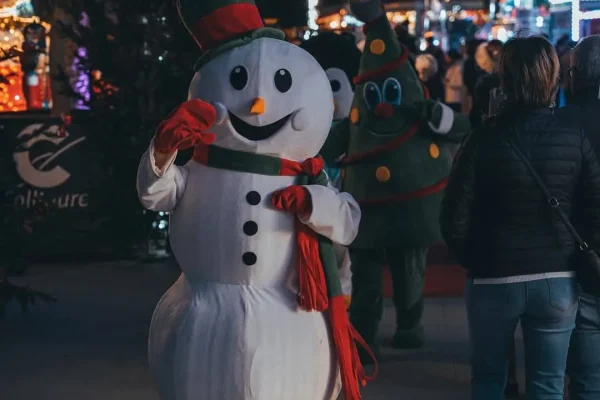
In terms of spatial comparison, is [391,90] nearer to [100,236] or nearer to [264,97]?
[264,97]

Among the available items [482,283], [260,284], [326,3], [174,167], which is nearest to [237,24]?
[174,167]

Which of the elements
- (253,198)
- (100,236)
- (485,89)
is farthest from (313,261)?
(100,236)

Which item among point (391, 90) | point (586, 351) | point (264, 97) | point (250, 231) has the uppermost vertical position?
point (391, 90)

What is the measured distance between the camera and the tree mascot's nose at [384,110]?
6.52 meters

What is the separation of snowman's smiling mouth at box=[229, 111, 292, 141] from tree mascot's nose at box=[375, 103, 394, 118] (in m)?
2.30

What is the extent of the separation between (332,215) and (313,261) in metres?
0.19

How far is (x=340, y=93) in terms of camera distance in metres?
7.46

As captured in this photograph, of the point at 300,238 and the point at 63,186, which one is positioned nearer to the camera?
the point at 300,238

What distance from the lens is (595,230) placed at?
14.5ft

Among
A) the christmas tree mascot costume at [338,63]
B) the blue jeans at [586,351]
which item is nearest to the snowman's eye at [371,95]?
the christmas tree mascot costume at [338,63]

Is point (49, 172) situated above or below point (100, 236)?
above

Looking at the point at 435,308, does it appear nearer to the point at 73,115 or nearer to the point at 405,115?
the point at 405,115

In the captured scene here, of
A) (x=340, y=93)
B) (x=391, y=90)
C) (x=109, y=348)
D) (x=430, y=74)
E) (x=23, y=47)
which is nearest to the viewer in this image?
(x=391, y=90)

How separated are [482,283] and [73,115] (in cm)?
691
